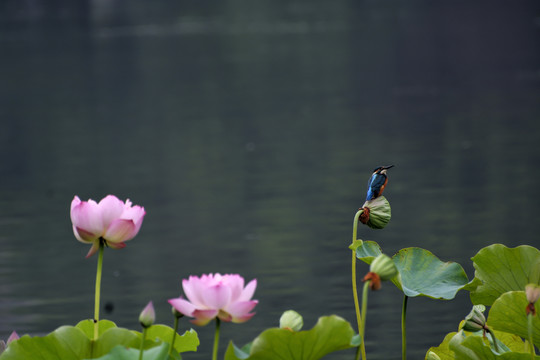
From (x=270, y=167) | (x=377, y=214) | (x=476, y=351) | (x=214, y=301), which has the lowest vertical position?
(x=476, y=351)

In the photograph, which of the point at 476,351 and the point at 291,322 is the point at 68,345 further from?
the point at 476,351

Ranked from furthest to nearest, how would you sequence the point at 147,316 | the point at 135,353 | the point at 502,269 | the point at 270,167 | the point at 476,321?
the point at 270,167, the point at 502,269, the point at 476,321, the point at 135,353, the point at 147,316

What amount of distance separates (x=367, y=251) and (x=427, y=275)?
120mm

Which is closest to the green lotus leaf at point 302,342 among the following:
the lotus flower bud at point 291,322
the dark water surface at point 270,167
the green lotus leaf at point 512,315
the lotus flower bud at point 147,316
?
Answer: the lotus flower bud at point 291,322

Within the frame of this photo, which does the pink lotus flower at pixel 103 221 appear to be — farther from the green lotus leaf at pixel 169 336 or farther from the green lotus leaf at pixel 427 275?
the green lotus leaf at pixel 427 275

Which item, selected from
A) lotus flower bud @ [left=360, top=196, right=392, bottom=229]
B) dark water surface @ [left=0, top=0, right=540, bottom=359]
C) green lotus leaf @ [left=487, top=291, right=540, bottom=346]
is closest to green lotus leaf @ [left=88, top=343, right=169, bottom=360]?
lotus flower bud @ [left=360, top=196, right=392, bottom=229]

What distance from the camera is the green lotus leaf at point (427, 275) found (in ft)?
5.46

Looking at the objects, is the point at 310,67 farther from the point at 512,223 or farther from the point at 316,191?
the point at 512,223

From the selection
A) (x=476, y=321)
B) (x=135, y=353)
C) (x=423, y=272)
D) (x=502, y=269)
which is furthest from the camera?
(x=423, y=272)

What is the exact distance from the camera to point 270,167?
28.3 ft

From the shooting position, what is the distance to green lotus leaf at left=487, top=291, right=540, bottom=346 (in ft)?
4.87

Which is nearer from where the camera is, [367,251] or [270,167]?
[367,251]

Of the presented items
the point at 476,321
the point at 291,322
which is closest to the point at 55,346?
the point at 291,322

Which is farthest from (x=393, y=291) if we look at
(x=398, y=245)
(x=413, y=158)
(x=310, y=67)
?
(x=310, y=67)
